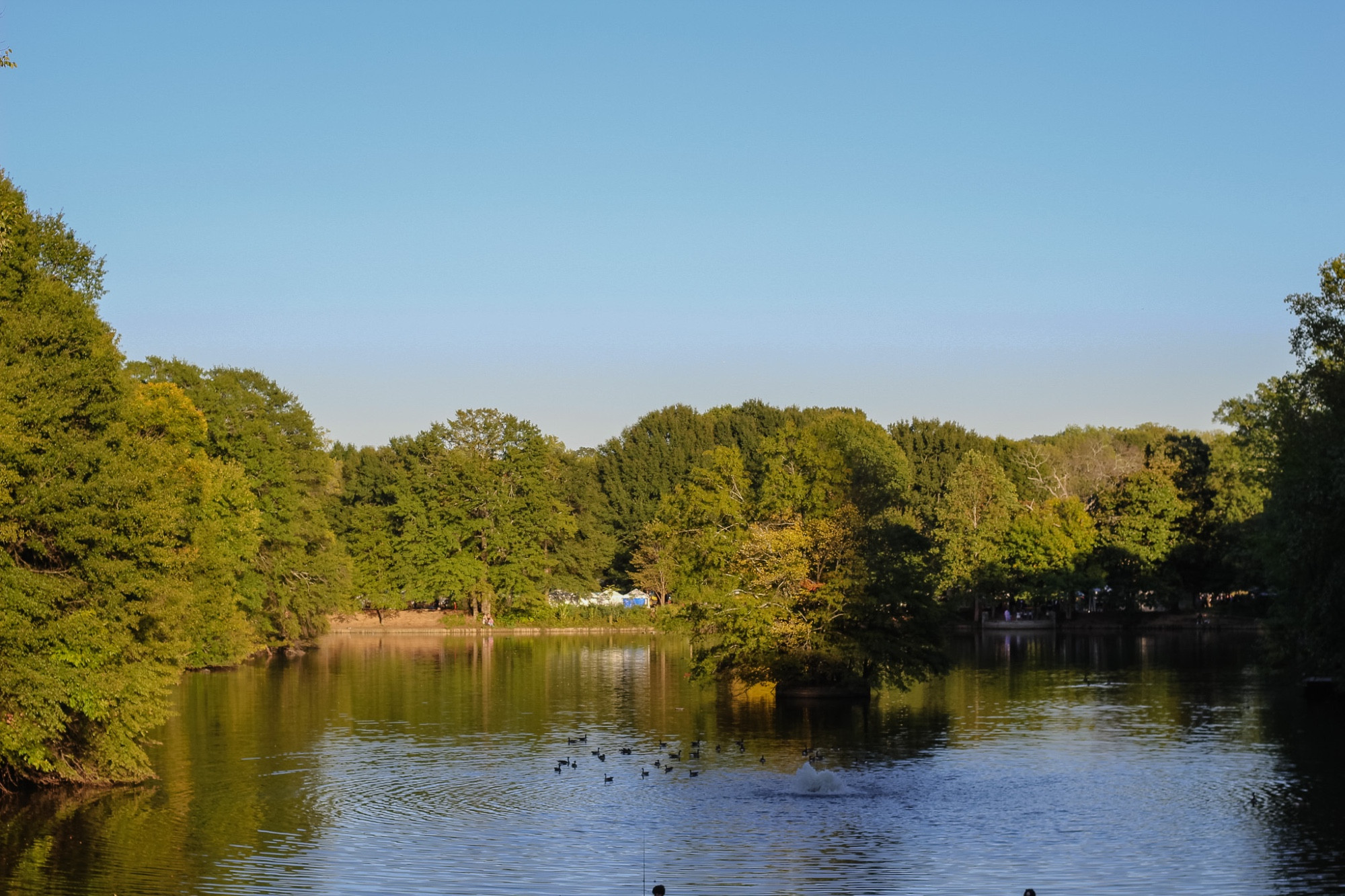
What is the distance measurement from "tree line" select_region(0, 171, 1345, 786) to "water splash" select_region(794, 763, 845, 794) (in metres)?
15.2

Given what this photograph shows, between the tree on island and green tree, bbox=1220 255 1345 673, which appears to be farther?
the tree on island

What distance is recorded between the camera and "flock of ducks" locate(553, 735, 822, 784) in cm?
3375

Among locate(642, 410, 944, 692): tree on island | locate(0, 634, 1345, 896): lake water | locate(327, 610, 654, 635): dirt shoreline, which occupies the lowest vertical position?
locate(0, 634, 1345, 896): lake water

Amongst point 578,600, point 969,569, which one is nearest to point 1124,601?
point 969,569

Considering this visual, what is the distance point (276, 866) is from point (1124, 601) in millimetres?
87356

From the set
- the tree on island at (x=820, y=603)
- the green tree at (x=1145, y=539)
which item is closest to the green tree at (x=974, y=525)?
the green tree at (x=1145, y=539)

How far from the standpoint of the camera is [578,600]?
10800 cm

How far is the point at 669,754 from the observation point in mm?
36562

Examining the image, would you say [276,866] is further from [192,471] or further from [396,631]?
[396,631]

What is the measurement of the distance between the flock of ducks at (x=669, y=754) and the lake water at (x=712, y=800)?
0.27 metres

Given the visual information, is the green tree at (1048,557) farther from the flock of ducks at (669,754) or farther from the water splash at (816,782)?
the water splash at (816,782)

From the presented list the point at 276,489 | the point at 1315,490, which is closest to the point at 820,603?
the point at 1315,490

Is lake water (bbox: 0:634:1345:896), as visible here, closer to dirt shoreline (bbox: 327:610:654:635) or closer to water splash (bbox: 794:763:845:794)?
water splash (bbox: 794:763:845:794)

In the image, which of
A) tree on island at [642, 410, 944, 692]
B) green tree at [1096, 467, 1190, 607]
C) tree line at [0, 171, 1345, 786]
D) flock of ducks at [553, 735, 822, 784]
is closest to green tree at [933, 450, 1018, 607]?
tree line at [0, 171, 1345, 786]
